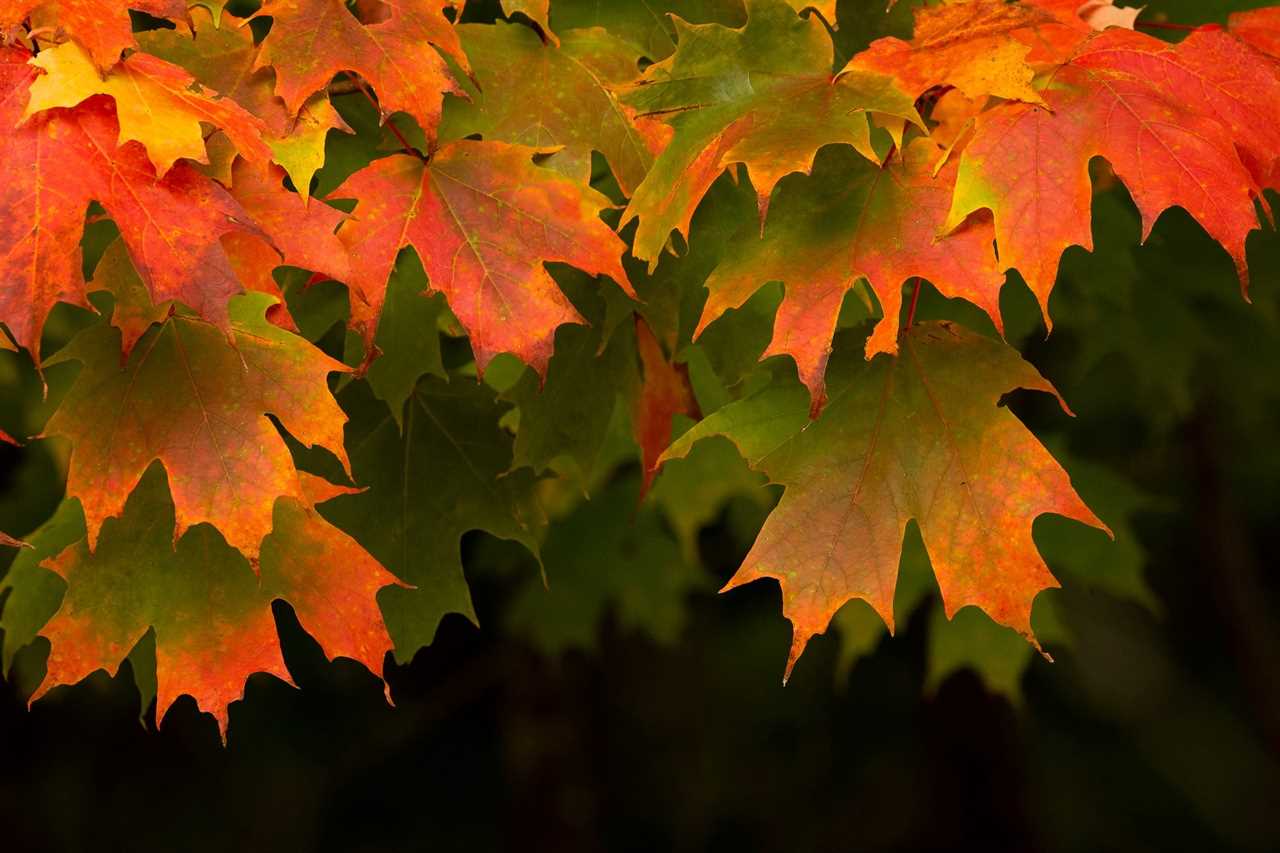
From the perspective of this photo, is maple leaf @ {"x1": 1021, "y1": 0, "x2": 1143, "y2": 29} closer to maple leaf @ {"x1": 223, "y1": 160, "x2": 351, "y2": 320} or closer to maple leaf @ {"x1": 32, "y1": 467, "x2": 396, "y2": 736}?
maple leaf @ {"x1": 223, "y1": 160, "x2": 351, "y2": 320}

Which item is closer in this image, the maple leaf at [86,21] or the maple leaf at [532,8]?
the maple leaf at [86,21]

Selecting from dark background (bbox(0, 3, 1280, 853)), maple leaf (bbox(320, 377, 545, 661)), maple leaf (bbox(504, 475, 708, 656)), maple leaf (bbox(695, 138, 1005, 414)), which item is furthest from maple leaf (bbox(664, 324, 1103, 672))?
maple leaf (bbox(504, 475, 708, 656))

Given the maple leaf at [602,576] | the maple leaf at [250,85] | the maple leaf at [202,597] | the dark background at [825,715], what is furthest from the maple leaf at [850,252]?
the maple leaf at [602,576]

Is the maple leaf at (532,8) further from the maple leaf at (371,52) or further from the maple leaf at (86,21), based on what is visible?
the maple leaf at (86,21)

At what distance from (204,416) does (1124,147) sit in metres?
1.21

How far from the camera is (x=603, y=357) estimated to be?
2402 millimetres

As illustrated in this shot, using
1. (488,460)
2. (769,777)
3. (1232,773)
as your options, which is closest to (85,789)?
(769,777)

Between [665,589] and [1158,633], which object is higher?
[665,589]

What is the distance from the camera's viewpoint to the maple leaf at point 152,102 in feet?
5.49

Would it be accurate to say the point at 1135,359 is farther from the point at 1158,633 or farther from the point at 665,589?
the point at 1158,633

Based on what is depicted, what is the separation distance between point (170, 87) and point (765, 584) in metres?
4.91

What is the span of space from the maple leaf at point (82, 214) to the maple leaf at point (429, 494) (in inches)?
31.8

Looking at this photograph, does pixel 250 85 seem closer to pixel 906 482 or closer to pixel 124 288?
pixel 124 288

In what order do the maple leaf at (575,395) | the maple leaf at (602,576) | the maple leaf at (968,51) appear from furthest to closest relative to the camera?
the maple leaf at (602,576) → the maple leaf at (575,395) → the maple leaf at (968,51)
